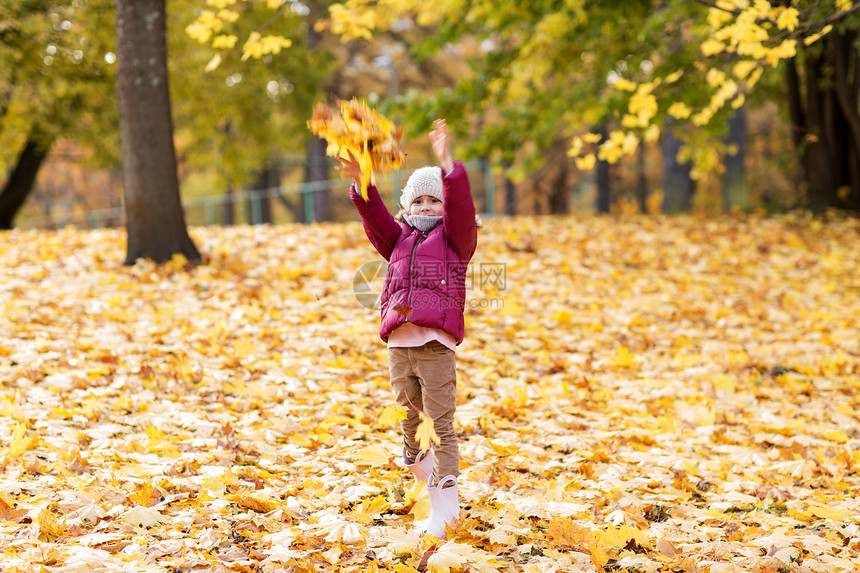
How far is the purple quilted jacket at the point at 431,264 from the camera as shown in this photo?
280cm

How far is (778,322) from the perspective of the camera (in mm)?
6586

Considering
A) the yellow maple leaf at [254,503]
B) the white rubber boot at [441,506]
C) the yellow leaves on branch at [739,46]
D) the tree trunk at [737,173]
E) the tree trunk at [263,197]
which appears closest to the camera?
the white rubber boot at [441,506]

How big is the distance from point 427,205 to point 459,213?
0.23 m

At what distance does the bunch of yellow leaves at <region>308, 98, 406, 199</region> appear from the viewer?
2844 millimetres

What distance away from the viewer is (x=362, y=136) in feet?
9.32

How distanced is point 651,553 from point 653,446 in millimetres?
1335

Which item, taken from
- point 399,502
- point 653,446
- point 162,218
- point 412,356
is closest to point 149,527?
point 399,502

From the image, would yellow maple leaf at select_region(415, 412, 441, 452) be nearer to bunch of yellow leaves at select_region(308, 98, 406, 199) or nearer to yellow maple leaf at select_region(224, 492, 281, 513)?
yellow maple leaf at select_region(224, 492, 281, 513)

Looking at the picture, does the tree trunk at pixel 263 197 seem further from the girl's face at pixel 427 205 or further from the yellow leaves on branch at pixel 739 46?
the girl's face at pixel 427 205

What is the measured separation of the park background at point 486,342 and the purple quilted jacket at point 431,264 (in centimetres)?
62

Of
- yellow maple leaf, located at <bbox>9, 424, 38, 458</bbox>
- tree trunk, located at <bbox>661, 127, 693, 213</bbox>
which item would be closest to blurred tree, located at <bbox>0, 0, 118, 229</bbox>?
yellow maple leaf, located at <bbox>9, 424, 38, 458</bbox>

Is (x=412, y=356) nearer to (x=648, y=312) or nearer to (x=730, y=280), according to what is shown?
(x=648, y=312)

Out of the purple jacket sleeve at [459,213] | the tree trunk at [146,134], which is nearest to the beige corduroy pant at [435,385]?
the purple jacket sleeve at [459,213]

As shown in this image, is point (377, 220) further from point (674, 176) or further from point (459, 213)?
point (674, 176)
